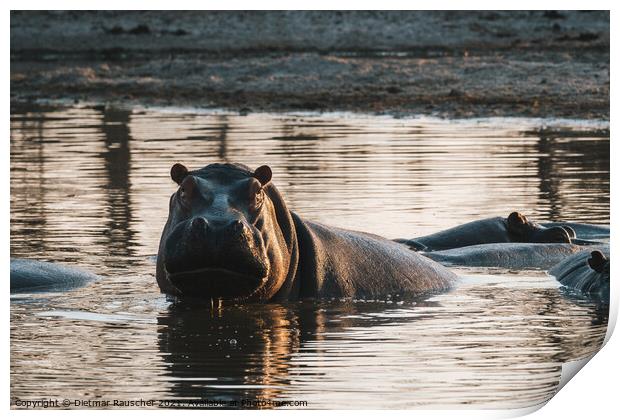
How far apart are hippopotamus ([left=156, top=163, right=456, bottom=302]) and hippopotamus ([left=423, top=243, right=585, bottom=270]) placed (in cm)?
68

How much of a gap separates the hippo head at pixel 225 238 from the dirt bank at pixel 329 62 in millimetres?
11755

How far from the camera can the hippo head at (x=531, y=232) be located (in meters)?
9.23

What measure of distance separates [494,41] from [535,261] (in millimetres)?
Result: 12540

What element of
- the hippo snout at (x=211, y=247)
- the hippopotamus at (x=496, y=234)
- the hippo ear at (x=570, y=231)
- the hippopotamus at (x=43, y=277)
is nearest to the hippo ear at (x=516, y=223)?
the hippopotamus at (x=496, y=234)

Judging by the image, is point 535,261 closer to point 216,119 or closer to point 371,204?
point 371,204

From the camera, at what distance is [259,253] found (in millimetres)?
6246

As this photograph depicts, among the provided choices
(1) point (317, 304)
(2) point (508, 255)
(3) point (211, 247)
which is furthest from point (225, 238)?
→ (2) point (508, 255)

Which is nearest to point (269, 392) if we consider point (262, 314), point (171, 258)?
point (171, 258)

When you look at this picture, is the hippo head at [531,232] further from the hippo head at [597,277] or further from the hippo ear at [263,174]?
the hippo ear at [263,174]

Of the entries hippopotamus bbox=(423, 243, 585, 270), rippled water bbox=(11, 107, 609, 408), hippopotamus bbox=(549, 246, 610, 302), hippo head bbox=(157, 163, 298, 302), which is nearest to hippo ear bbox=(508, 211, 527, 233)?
hippopotamus bbox=(423, 243, 585, 270)

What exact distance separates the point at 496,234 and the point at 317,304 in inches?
107

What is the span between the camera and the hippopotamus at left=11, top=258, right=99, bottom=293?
24.5ft

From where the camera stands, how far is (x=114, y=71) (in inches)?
1040

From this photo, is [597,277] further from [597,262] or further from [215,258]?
[215,258]
